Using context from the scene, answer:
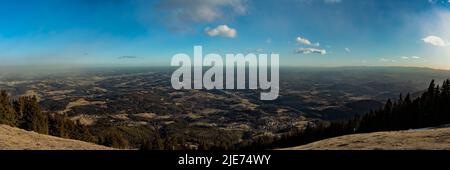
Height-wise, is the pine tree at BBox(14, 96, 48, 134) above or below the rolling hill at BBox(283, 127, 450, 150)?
below

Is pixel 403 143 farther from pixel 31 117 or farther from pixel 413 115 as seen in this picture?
pixel 31 117

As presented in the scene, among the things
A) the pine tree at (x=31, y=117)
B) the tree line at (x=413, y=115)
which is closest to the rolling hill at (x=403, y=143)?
the tree line at (x=413, y=115)

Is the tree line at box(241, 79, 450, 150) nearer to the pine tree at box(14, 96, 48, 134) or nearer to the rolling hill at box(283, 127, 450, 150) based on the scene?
the rolling hill at box(283, 127, 450, 150)

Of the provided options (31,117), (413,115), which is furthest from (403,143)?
(31,117)

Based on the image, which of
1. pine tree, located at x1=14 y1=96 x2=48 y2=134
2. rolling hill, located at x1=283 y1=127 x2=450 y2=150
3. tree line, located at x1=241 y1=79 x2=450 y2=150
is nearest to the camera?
rolling hill, located at x1=283 y1=127 x2=450 y2=150

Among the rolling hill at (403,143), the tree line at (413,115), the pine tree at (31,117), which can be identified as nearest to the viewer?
the rolling hill at (403,143)

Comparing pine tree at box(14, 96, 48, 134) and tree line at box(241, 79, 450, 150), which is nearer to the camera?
tree line at box(241, 79, 450, 150)

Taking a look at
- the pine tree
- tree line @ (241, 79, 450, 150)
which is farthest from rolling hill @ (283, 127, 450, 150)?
the pine tree

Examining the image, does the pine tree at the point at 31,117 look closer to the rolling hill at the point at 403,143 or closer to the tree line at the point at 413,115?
the rolling hill at the point at 403,143
